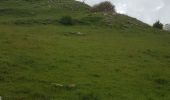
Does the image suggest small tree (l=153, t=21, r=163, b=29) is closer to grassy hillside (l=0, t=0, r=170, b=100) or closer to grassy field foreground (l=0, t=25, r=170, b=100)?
grassy hillside (l=0, t=0, r=170, b=100)

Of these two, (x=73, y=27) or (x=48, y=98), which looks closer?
(x=48, y=98)

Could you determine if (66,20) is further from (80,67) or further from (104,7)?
(80,67)

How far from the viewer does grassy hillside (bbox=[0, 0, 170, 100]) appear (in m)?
22.1

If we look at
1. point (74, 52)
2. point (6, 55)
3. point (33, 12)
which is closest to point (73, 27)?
point (33, 12)

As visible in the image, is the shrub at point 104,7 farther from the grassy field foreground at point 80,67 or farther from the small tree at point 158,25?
the grassy field foreground at point 80,67

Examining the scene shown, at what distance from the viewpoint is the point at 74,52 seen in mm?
33094

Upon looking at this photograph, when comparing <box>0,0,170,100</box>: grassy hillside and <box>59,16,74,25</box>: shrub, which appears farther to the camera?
<box>59,16,74,25</box>: shrub

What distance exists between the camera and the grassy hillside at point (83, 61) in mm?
22109

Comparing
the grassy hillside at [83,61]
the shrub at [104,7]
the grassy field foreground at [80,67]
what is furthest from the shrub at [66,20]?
the shrub at [104,7]

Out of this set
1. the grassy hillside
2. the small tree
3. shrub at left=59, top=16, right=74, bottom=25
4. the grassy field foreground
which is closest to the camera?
the grassy field foreground

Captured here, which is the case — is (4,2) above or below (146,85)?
above

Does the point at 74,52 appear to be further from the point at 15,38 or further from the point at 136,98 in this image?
the point at 136,98

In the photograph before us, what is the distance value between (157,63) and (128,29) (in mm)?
19463

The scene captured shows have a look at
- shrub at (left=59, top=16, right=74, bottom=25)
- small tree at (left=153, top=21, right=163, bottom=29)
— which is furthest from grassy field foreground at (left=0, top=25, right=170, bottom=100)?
small tree at (left=153, top=21, right=163, bottom=29)
